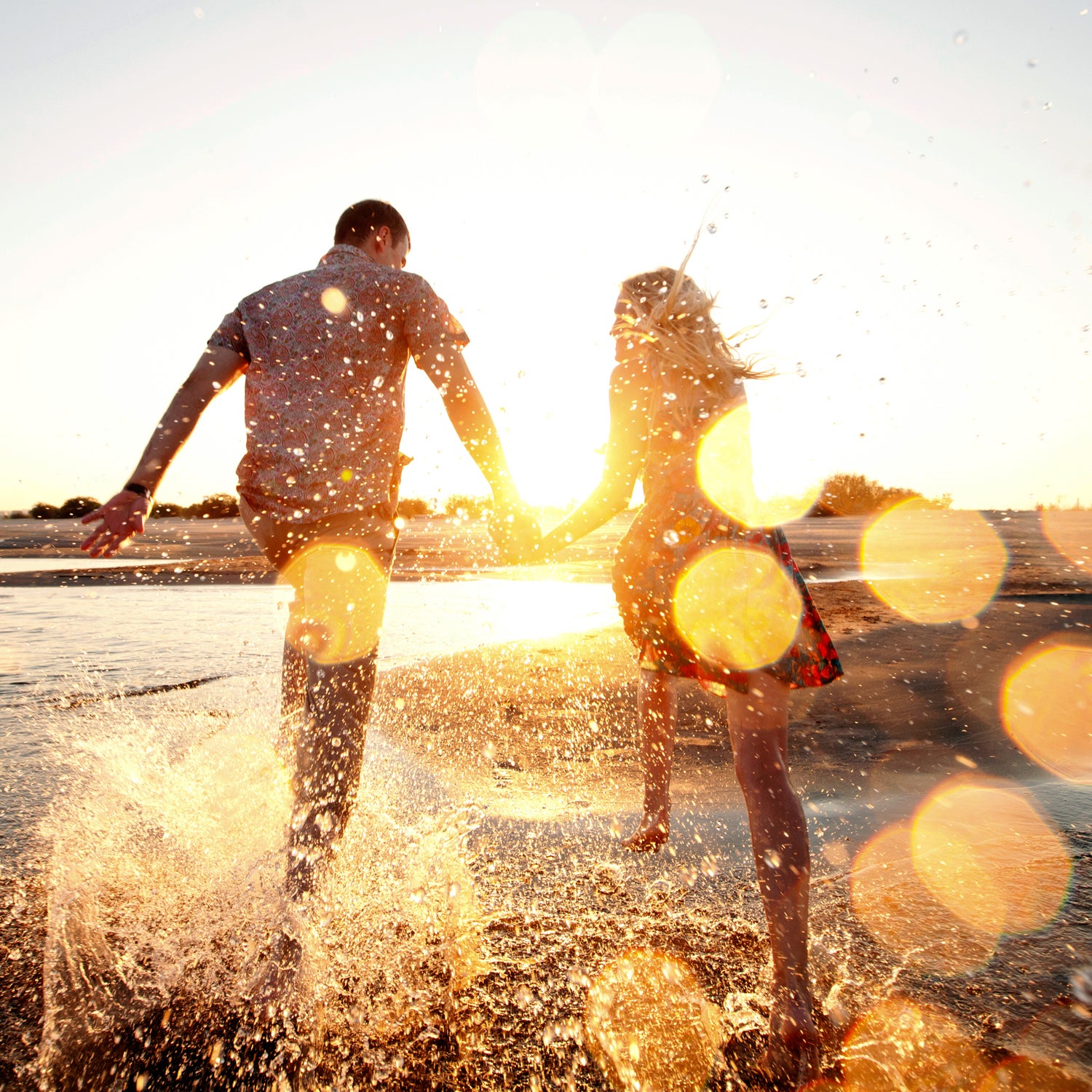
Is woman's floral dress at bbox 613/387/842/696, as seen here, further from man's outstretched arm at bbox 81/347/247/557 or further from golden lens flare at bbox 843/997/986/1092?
man's outstretched arm at bbox 81/347/247/557

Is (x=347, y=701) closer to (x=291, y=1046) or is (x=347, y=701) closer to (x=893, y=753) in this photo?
A: (x=291, y=1046)

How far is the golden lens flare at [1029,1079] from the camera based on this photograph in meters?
1.46

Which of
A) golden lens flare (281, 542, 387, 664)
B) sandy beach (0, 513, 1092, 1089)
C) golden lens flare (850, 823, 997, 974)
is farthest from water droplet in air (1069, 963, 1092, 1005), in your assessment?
golden lens flare (281, 542, 387, 664)

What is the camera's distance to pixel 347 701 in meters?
2.03

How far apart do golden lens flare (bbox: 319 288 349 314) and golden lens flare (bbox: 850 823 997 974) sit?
2353mm

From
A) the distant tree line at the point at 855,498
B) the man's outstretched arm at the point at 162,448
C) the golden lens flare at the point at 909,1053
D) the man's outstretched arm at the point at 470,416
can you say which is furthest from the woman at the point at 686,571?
the distant tree line at the point at 855,498

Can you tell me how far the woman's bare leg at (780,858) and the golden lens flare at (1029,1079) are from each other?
348 millimetres

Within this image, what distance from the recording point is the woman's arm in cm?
221

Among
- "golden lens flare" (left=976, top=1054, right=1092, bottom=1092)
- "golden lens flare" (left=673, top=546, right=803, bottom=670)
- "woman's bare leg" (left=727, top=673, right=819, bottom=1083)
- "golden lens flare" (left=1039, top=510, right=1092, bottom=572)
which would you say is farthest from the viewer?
"golden lens flare" (left=1039, top=510, right=1092, bottom=572)

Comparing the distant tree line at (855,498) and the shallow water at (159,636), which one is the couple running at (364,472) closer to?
the shallow water at (159,636)

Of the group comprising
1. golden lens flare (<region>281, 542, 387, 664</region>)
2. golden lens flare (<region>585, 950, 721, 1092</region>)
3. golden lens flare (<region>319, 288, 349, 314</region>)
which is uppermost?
golden lens flare (<region>319, 288, 349, 314</region>)

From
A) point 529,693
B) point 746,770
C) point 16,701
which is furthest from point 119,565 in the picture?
point 746,770

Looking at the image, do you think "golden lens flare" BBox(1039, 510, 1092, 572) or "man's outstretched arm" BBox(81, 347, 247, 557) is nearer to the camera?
"man's outstretched arm" BBox(81, 347, 247, 557)

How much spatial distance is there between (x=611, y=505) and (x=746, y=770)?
0.93 metres
